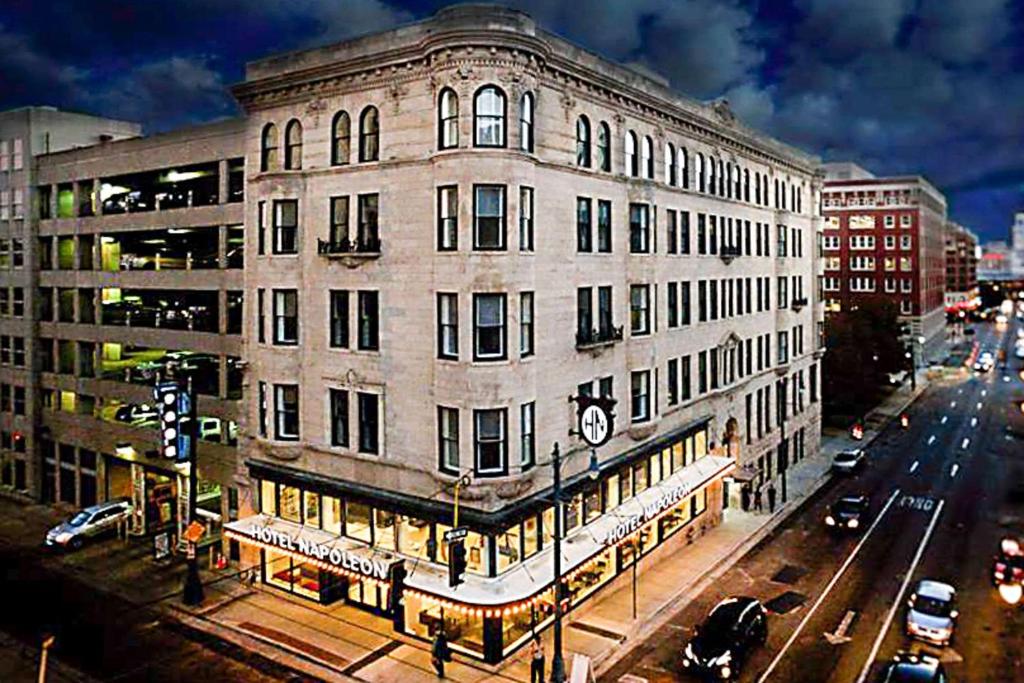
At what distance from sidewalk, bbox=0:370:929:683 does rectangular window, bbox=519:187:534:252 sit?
14.1 metres

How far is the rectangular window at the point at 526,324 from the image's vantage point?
27.6 m

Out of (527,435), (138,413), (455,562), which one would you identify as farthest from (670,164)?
(138,413)

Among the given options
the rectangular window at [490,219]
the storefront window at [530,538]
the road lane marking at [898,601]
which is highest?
the rectangular window at [490,219]

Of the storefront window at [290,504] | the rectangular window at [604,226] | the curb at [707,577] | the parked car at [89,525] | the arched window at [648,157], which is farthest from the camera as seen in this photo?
the parked car at [89,525]

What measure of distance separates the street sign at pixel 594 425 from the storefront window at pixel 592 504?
301 inches

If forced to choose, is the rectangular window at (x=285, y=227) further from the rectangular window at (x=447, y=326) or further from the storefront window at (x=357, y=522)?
the storefront window at (x=357, y=522)

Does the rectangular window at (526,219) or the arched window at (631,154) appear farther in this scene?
the arched window at (631,154)

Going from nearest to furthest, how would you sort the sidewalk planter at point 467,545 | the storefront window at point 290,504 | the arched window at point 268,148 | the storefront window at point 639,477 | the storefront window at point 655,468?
the sidewalk planter at point 467,545 → the storefront window at point 290,504 → the arched window at point 268,148 → the storefront window at point 639,477 → the storefront window at point 655,468

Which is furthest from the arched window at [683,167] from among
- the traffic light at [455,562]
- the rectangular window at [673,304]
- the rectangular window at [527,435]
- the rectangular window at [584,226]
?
the traffic light at [455,562]

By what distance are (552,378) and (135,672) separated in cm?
1715

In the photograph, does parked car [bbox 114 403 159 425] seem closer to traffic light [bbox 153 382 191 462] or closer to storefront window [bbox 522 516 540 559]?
traffic light [bbox 153 382 191 462]

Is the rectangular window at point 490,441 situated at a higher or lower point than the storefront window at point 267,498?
higher

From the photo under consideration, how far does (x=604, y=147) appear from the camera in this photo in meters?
33.1

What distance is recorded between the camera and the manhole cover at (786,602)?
31516mm
